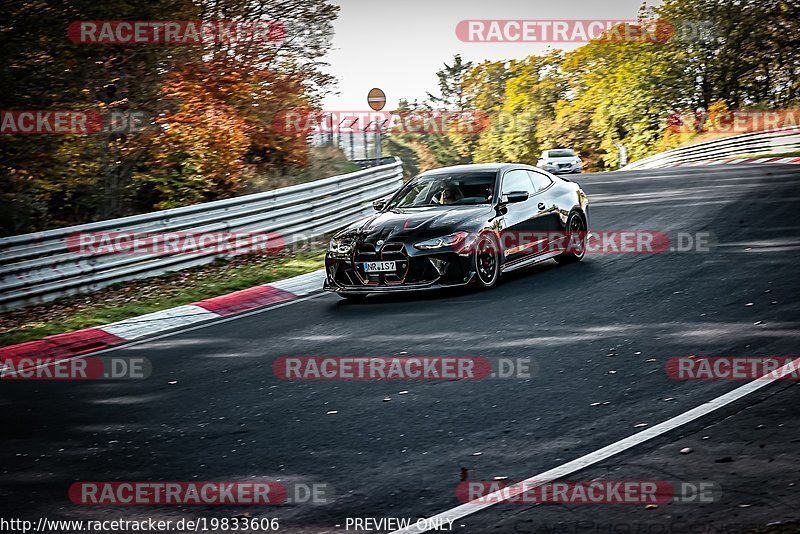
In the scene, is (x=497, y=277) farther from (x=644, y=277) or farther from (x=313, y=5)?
(x=313, y=5)

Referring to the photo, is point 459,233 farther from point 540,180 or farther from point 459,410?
point 459,410

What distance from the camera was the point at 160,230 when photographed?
45.8 feet

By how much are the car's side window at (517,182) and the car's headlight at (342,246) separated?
212cm

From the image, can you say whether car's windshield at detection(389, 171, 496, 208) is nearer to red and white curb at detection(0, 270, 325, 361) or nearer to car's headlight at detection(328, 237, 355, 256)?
car's headlight at detection(328, 237, 355, 256)

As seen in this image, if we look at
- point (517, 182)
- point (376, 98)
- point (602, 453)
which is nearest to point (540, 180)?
point (517, 182)

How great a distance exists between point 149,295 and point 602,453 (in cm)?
887

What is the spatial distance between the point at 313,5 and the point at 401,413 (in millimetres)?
17098

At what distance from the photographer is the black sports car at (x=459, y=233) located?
10828 millimetres

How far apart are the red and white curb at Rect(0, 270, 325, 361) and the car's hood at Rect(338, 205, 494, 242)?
1.66m

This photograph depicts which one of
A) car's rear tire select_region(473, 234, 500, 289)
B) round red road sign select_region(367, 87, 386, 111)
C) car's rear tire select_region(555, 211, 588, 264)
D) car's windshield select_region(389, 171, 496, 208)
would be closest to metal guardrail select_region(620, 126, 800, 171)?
round red road sign select_region(367, 87, 386, 111)

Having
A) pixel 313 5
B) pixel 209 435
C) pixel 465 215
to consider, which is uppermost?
pixel 313 5

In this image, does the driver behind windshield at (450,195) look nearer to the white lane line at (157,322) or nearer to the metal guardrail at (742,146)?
the white lane line at (157,322)

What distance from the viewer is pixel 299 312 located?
11227mm

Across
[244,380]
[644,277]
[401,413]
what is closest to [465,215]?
[644,277]
